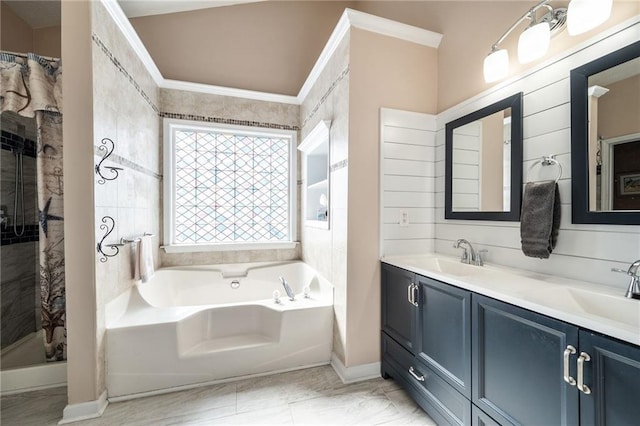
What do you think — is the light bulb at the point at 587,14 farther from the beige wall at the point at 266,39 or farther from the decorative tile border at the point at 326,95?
the decorative tile border at the point at 326,95

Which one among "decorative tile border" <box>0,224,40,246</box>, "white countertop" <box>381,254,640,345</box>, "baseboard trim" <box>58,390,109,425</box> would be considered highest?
"decorative tile border" <box>0,224,40,246</box>

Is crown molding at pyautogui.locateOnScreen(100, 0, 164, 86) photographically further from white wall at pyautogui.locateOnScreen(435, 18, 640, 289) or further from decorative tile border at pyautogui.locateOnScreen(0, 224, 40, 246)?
white wall at pyautogui.locateOnScreen(435, 18, 640, 289)

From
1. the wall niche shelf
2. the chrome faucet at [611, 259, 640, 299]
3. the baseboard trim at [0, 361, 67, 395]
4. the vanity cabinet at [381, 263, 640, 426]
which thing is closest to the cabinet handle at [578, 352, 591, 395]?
the vanity cabinet at [381, 263, 640, 426]

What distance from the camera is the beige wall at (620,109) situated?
41.5 inches

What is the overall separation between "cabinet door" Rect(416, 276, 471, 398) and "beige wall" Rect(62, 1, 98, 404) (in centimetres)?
196

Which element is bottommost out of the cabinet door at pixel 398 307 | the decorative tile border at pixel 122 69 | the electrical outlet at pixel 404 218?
the cabinet door at pixel 398 307

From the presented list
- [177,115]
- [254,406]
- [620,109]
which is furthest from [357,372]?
[177,115]

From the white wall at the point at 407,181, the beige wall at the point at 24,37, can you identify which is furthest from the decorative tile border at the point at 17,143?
the white wall at the point at 407,181

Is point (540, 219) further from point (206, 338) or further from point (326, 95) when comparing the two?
point (206, 338)

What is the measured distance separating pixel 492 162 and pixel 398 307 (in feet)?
3.64

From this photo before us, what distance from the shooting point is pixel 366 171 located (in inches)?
74.6

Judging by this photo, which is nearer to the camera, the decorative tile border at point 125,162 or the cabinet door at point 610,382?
the cabinet door at point 610,382

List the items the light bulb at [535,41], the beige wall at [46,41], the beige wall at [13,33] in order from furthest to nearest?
the beige wall at [46,41] < the beige wall at [13,33] < the light bulb at [535,41]

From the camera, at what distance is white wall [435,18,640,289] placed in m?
1.10
